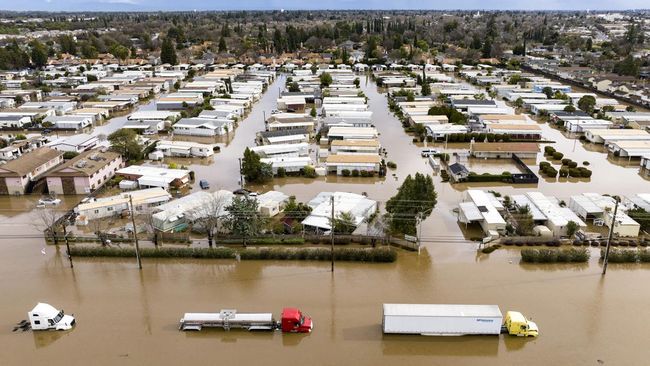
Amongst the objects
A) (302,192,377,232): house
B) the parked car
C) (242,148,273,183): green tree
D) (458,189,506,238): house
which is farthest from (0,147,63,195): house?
the parked car

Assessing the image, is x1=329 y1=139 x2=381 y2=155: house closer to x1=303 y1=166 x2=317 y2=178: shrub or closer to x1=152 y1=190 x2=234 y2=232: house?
x1=303 y1=166 x2=317 y2=178: shrub

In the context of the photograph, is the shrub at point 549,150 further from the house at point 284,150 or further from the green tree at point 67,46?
the green tree at point 67,46

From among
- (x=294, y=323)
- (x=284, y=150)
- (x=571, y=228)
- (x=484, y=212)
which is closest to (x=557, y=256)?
(x=571, y=228)

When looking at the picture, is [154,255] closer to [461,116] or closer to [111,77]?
[461,116]

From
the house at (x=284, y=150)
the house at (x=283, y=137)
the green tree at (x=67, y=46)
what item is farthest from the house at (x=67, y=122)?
the green tree at (x=67, y=46)

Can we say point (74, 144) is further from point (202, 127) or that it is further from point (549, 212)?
point (549, 212)

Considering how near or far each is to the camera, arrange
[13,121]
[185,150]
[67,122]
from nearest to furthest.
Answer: [185,150] < [67,122] < [13,121]

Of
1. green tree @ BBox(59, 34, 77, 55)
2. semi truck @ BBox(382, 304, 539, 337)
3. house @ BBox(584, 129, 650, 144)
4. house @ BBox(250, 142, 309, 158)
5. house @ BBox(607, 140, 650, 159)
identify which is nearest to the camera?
semi truck @ BBox(382, 304, 539, 337)
